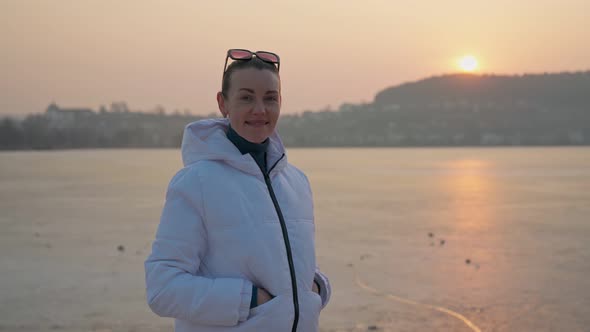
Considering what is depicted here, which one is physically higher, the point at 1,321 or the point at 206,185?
the point at 206,185

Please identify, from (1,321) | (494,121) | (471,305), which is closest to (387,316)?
(471,305)

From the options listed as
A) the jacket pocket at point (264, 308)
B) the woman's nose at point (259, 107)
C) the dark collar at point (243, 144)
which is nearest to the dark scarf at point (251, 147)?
the dark collar at point (243, 144)

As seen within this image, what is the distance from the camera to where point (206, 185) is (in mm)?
1875

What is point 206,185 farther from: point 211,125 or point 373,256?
point 373,256

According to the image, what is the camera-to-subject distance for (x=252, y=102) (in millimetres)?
1980

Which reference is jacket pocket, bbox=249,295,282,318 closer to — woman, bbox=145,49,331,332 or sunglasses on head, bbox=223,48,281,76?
woman, bbox=145,49,331,332

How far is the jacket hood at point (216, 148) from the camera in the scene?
1.93 meters

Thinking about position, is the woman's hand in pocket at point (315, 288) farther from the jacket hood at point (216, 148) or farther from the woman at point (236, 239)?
the jacket hood at point (216, 148)

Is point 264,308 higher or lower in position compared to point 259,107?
lower

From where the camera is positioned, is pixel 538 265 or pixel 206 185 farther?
pixel 538 265

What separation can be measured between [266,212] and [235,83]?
1.39 ft

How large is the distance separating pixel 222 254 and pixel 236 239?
7cm

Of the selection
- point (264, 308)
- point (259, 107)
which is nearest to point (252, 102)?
point (259, 107)

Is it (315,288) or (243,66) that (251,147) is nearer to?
(243,66)
